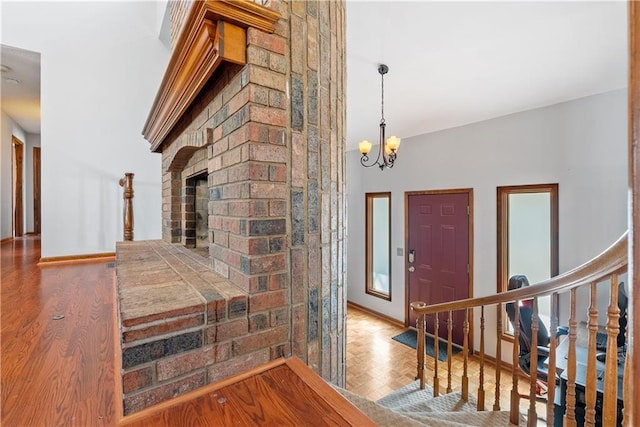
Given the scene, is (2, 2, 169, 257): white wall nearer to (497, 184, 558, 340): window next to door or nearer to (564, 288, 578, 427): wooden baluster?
(564, 288, 578, 427): wooden baluster

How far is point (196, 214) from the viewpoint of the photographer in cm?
251

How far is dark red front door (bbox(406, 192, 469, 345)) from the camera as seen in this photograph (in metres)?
3.91

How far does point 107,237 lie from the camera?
344 cm

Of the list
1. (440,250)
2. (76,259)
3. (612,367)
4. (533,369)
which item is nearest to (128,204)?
(76,259)

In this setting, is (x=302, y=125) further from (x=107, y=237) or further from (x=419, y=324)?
(x=107, y=237)

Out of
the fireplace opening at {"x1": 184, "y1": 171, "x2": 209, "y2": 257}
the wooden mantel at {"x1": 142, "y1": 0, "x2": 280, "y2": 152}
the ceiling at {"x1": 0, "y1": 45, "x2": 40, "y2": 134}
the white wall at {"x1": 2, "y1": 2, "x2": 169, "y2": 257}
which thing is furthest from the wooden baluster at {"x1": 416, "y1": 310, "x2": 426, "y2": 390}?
the ceiling at {"x1": 0, "y1": 45, "x2": 40, "y2": 134}

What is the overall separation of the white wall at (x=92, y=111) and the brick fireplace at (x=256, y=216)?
8.18 feet

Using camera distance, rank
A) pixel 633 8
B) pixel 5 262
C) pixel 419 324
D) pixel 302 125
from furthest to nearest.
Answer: pixel 5 262
pixel 419 324
pixel 302 125
pixel 633 8

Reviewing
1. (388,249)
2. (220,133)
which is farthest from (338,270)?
(388,249)

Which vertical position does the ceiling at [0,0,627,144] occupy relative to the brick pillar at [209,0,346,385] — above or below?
→ above

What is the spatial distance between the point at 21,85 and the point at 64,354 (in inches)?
171

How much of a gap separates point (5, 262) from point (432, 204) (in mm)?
5198

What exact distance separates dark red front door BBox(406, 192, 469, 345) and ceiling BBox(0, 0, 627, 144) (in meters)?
1.24

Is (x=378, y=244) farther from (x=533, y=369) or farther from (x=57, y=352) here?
(x=57, y=352)
